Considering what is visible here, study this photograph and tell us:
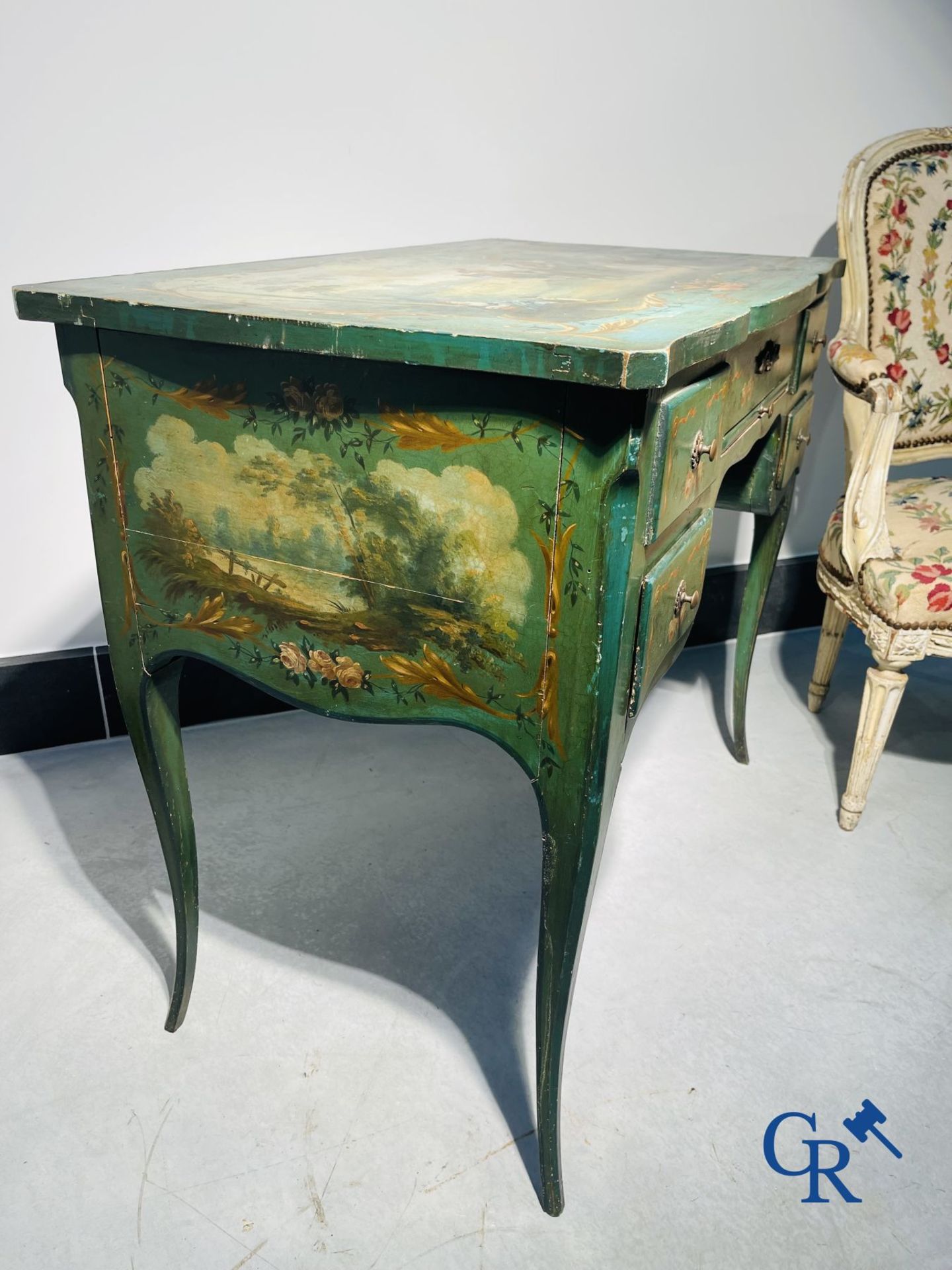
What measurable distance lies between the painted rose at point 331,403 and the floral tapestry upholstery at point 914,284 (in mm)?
1478

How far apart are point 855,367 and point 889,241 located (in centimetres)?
39

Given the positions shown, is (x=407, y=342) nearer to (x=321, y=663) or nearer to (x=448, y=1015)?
(x=321, y=663)

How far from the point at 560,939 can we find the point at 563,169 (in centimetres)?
162

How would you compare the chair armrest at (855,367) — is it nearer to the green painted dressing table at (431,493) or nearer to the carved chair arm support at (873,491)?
the carved chair arm support at (873,491)

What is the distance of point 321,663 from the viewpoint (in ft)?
3.30

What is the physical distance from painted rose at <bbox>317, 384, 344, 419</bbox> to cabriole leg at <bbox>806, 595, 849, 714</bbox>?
1.46 metres

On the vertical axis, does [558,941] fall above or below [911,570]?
below

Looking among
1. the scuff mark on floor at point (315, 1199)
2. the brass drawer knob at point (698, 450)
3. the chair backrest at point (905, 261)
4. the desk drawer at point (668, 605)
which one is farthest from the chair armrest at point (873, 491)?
the scuff mark on floor at point (315, 1199)

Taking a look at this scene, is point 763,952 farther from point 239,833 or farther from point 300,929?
point 239,833

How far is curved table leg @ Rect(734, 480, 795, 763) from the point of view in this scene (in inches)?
71.7

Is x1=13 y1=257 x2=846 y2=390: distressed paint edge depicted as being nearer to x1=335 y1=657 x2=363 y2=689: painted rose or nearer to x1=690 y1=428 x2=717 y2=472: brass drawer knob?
x1=690 y1=428 x2=717 y2=472: brass drawer knob

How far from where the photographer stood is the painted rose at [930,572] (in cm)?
161

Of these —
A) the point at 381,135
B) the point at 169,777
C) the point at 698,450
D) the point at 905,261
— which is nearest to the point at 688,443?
the point at 698,450

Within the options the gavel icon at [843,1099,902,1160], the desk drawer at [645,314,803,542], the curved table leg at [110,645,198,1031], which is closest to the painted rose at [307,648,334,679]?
the curved table leg at [110,645,198,1031]
